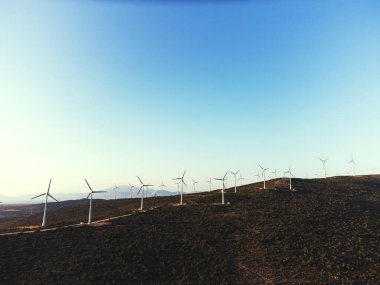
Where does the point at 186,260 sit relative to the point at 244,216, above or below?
below

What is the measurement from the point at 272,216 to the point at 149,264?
40.1 metres

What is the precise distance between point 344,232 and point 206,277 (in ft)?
122

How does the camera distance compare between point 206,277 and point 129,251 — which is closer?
point 206,277

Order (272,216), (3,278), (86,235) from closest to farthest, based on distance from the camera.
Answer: (3,278) → (86,235) → (272,216)

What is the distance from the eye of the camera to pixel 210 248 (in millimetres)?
58406

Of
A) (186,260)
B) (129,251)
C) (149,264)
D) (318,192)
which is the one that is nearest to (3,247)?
(129,251)

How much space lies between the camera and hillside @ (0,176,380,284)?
47.5 m

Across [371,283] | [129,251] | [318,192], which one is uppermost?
[318,192]

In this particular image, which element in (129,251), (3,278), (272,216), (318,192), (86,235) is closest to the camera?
(3,278)

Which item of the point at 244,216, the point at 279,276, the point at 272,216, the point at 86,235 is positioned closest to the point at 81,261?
the point at 86,235

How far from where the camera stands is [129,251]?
55375 millimetres

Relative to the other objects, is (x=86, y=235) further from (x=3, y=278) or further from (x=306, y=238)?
(x=306, y=238)

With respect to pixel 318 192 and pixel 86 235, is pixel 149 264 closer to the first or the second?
pixel 86 235

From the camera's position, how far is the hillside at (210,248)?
156ft
